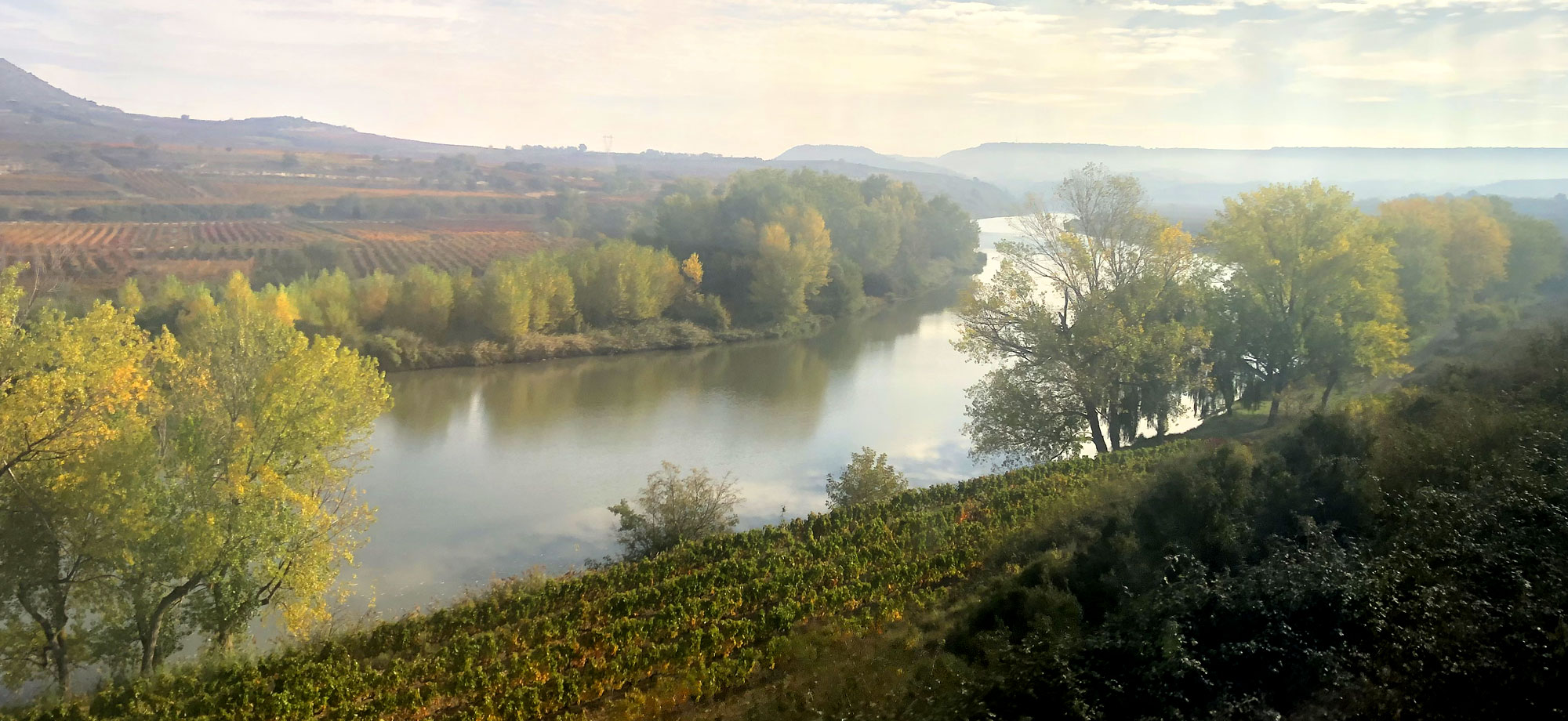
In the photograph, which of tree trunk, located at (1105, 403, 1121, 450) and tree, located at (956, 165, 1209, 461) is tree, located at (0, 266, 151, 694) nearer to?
tree, located at (956, 165, 1209, 461)

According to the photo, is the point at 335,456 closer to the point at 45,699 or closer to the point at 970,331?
the point at 45,699

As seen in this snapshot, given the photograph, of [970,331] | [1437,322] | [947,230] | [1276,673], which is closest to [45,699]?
[1276,673]

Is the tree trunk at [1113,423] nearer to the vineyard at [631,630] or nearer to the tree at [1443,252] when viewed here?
the vineyard at [631,630]

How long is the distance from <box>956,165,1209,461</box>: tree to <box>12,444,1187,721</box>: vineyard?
3.59m

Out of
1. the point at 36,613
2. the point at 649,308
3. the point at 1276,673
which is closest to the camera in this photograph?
the point at 1276,673

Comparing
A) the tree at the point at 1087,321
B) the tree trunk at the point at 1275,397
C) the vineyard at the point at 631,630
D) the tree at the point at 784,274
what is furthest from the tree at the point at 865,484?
the tree at the point at 784,274

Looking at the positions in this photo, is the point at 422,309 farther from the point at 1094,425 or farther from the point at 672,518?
the point at 1094,425

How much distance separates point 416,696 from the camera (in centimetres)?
877

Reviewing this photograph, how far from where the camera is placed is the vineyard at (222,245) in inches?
1358

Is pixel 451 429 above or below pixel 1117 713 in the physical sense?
below

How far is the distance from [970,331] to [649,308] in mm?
20223

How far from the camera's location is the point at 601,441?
Answer: 22312 millimetres

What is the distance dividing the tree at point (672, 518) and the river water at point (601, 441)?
3.30ft

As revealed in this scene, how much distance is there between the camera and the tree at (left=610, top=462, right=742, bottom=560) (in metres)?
A: 14.8
